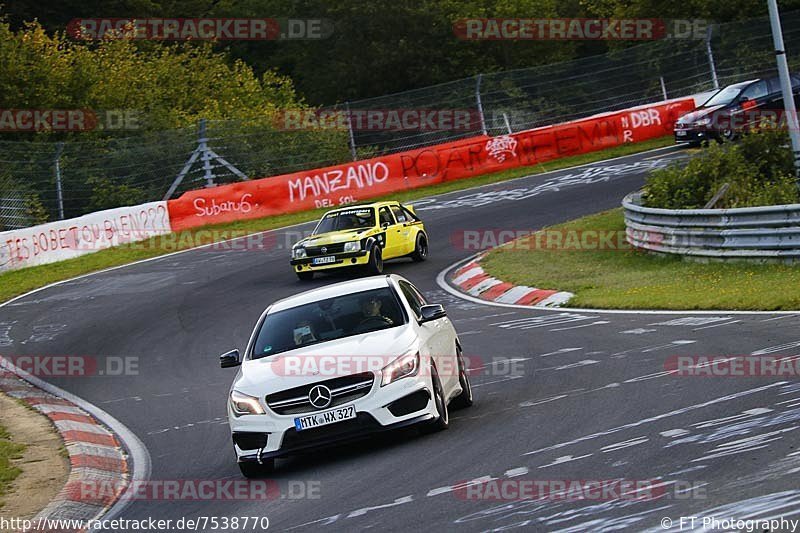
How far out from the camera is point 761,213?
1738 cm

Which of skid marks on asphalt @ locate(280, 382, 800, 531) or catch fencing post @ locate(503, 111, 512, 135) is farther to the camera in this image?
catch fencing post @ locate(503, 111, 512, 135)

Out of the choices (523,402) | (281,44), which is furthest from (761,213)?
(281,44)

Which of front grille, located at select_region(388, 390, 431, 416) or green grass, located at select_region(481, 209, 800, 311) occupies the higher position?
front grille, located at select_region(388, 390, 431, 416)

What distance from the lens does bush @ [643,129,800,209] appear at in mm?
20875

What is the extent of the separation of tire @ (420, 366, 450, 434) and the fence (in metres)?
20.8

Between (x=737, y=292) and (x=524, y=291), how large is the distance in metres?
4.67

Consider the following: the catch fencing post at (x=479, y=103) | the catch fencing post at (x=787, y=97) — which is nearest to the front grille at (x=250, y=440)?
the catch fencing post at (x=787, y=97)

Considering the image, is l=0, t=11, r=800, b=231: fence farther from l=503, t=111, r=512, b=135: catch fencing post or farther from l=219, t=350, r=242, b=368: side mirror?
l=219, t=350, r=242, b=368: side mirror

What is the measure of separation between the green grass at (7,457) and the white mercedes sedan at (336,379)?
76.0 inches
